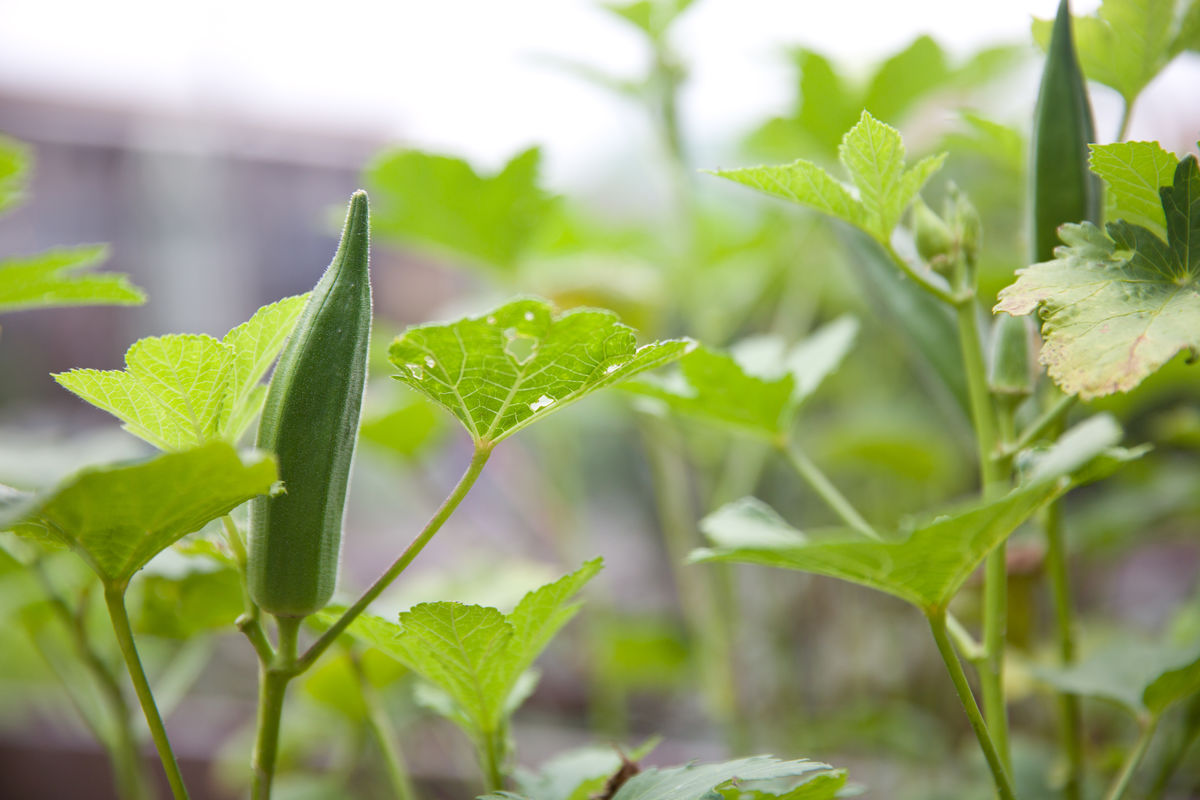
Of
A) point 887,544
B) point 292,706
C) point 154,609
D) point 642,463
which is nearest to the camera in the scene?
point 887,544

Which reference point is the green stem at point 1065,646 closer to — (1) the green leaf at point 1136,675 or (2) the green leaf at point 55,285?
(1) the green leaf at point 1136,675

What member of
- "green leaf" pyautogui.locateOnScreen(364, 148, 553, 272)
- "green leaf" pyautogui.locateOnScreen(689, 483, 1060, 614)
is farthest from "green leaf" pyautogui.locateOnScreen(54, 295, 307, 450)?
"green leaf" pyautogui.locateOnScreen(364, 148, 553, 272)

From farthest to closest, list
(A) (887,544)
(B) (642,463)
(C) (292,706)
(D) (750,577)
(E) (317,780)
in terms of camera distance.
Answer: (B) (642,463), (D) (750,577), (C) (292,706), (E) (317,780), (A) (887,544)

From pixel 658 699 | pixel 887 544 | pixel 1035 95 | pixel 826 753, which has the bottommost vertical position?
pixel 658 699

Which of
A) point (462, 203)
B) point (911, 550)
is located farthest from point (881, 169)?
point (462, 203)

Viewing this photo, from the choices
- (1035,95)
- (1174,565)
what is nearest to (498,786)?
(1035,95)

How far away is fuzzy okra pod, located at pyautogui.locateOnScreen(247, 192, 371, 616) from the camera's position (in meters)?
0.23

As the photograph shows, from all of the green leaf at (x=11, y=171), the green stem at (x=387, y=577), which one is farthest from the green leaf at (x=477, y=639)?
the green leaf at (x=11, y=171)

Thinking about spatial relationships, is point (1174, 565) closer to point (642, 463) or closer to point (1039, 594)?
point (1039, 594)

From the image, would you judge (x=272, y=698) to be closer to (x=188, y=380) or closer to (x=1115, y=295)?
(x=188, y=380)

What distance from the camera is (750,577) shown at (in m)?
1.08

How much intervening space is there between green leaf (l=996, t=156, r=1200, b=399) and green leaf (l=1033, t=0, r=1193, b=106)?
0.32ft

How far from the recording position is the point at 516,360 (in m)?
0.23

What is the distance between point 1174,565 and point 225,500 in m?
1.24
